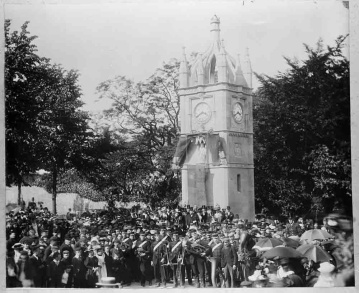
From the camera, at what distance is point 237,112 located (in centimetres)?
1245

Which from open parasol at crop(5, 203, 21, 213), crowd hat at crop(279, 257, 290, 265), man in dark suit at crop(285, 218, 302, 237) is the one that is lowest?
crowd hat at crop(279, 257, 290, 265)

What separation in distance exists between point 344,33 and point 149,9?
3332 millimetres

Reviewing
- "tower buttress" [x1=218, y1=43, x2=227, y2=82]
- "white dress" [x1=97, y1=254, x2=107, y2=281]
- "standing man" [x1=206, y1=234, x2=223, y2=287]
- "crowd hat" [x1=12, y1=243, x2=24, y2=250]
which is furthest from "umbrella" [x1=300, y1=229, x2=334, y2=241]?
"crowd hat" [x1=12, y1=243, x2=24, y2=250]

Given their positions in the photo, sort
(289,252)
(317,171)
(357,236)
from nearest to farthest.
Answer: (289,252) → (357,236) → (317,171)

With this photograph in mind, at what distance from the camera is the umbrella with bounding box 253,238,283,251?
1124 cm

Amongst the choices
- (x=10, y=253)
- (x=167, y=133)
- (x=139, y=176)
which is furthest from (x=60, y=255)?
(x=167, y=133)

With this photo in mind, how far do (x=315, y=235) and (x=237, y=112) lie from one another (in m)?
2.64

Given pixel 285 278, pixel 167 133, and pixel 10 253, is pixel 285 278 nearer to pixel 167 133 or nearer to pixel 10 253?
pixel 167 133

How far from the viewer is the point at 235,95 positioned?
12.4 metres

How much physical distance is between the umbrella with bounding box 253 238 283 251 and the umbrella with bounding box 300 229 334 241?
0.57 meters

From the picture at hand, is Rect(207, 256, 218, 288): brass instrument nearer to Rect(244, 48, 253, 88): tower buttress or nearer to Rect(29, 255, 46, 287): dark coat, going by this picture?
Rect(29, 255, 46, 287): dark coat

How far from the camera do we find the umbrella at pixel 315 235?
1154 cm

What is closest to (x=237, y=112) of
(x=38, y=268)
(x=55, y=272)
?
(x=55, y=272)

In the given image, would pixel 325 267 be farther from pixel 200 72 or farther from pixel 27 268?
pixel 27 268
